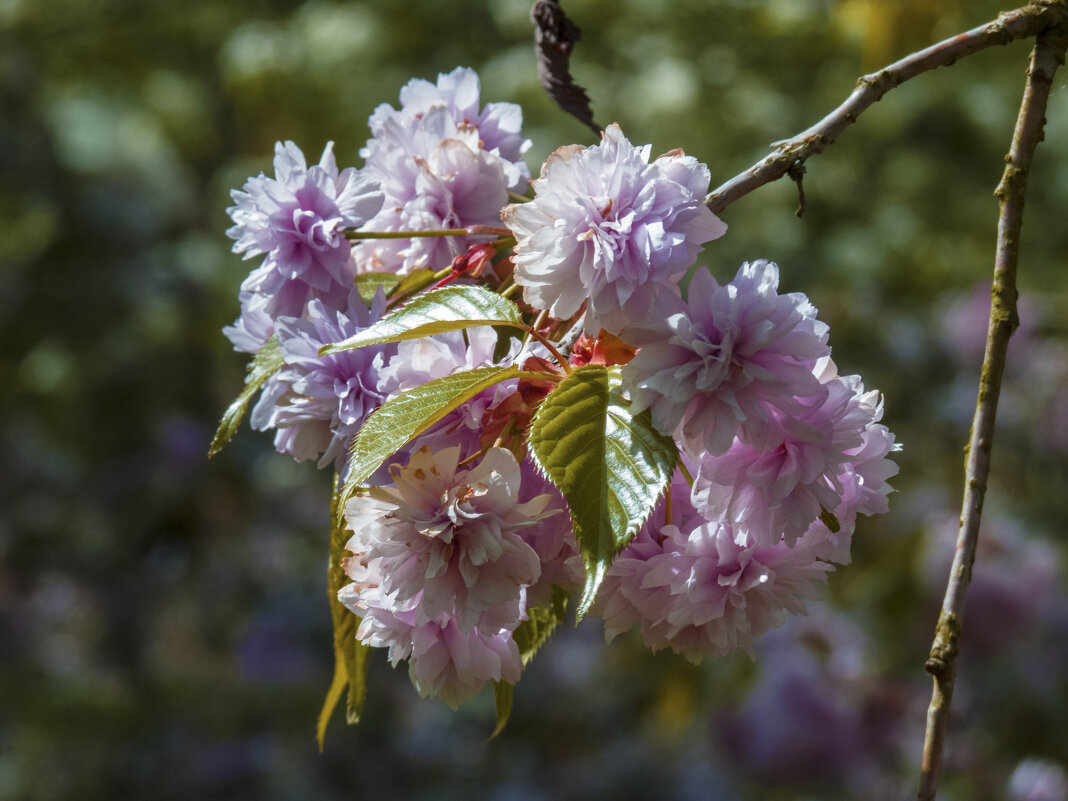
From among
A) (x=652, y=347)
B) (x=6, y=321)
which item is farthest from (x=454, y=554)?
(x=6, y=321)

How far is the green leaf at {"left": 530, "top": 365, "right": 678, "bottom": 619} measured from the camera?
0.40 m

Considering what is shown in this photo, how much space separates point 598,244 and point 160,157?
14.1ft

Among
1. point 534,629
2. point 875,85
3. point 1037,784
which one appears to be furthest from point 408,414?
point 1037,784

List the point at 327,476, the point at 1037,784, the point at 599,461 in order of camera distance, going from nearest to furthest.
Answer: the point at 599,461 < the point at 1037,784 < the point at 327,476

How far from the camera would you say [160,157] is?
14.2 ft

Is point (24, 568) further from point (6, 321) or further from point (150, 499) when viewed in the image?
point (6, 321)

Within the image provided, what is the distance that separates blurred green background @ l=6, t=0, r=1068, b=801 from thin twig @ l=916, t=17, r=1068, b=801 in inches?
48.0

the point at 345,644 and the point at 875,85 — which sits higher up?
the point at 875,85

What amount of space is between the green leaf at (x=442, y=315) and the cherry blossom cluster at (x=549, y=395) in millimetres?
12

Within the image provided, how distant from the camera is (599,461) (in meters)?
0.41

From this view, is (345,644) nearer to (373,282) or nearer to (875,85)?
(373,282)

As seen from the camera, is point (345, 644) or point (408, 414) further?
point (345, 644)

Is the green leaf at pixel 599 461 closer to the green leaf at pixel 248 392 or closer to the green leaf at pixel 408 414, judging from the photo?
the green leaf at pixel 408 414

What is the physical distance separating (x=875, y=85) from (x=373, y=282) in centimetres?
26
